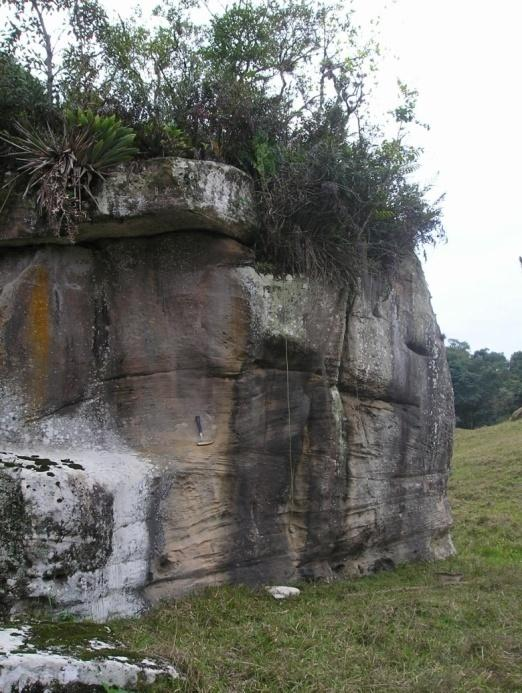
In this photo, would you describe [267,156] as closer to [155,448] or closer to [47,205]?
[47,205]

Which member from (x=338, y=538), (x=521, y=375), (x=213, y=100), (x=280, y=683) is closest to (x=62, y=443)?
(x=280, y=683)

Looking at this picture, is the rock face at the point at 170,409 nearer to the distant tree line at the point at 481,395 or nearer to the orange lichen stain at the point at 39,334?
the orange lichen stain at the point at 39,334

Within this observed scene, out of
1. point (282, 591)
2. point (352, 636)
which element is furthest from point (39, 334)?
point (352, 636)

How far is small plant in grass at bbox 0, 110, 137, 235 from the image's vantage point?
8.09m

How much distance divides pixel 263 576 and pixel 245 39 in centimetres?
819

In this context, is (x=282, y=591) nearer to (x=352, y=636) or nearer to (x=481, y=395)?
(x=352, y=636)

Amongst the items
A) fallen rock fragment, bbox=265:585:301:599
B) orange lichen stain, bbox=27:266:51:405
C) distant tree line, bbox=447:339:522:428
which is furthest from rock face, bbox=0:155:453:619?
distant tree line, bbox=447:339:522:428

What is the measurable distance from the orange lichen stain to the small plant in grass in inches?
29.6

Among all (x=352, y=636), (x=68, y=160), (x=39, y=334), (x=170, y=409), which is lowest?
(x=352, y=636)

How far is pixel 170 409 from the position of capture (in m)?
8.87

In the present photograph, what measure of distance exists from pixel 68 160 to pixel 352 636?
6.08m

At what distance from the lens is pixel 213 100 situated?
33.5 feet

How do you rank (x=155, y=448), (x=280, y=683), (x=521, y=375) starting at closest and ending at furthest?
(x=280, y=683), (x=155, y=448), (x=521, y=375)

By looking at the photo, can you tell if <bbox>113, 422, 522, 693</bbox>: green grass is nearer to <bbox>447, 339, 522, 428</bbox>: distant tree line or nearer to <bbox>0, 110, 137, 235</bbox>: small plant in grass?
<bbox>0, 110, 137, 235</bbox>: small plant in grass
